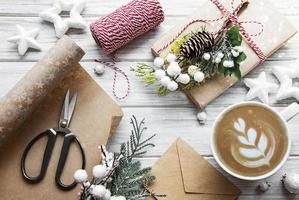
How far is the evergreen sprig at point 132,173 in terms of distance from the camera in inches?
50.2

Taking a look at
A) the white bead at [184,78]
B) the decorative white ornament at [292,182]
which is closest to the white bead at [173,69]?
the white bead at [184,78]

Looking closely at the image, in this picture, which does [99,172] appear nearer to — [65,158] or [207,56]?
[65,158]

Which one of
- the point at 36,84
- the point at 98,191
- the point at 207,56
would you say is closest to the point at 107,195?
the point at 98,191

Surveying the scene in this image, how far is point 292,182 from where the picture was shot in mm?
1320

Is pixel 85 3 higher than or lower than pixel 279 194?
higher

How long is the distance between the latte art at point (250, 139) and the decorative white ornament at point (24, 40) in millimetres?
477

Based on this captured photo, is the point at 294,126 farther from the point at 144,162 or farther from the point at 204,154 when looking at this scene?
the point at 144,162

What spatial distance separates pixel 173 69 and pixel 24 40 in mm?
360

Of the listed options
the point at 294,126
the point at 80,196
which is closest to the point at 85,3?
the point at 80,196

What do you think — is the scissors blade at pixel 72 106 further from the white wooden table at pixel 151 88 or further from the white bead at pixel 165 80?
the white bead at pixel 165 80

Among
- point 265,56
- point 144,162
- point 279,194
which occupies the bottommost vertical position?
point 279,194

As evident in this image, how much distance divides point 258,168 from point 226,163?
0.07 m

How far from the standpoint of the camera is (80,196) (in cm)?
123

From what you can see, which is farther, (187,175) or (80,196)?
(187,175)
